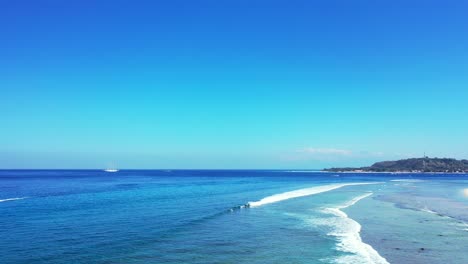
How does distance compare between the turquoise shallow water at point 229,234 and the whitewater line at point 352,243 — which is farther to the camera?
the turquoise shallow water at point 229,234

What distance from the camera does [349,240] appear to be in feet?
75.7

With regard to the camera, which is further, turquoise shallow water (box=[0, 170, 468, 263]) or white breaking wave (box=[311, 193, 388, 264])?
turquoise shallow water (box=[0, 170, 468, 263])

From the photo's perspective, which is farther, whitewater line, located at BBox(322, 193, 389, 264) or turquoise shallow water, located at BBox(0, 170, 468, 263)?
turquoise shallow water, located at BBox(0, 170, 468, 263)

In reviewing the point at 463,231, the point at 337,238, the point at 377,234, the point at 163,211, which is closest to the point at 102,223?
the point at 163,211

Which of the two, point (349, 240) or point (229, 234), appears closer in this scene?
point (349, 240)

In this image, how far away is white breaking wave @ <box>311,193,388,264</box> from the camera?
61.0 ft

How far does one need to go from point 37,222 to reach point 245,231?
1593cm

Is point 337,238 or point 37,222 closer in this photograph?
point 337,238

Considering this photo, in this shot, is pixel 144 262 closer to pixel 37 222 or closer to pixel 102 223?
pixel 102 223

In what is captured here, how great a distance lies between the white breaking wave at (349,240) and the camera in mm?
18594

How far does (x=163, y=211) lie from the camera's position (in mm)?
35531

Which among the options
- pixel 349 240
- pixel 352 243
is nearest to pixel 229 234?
pixel 349 240

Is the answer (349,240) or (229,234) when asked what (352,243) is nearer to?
(349,240)

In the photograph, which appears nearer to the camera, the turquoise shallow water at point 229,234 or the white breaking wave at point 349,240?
the white breaking wave at point 349,240
